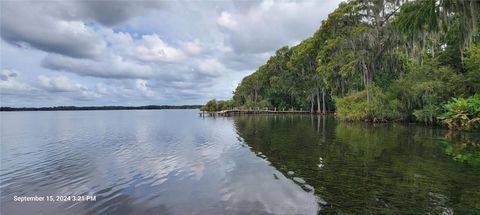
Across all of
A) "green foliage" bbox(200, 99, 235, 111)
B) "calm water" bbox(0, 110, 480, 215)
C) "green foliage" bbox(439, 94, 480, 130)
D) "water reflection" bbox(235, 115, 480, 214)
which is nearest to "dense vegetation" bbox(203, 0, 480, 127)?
"green foliage" bbox(439, 94, 480, 130)

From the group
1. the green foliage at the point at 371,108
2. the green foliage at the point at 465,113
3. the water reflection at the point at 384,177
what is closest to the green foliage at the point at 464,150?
the water reflection at the point at 384,177

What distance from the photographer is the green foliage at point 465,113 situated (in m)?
20.6

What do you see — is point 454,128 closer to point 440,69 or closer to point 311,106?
point 440,69

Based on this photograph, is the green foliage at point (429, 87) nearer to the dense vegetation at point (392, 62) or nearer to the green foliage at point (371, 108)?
the dense vegetation at point (392, 62)

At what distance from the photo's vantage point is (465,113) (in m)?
21.1

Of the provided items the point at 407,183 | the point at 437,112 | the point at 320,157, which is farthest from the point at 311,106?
the point at 407,183

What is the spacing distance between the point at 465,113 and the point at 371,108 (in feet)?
33.3

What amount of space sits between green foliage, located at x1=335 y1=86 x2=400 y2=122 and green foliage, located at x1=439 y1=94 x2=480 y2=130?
7065 millimetres

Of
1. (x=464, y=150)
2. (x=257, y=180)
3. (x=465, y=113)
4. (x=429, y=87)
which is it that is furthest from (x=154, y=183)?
(x=429, y=87)

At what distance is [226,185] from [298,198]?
7.60ft

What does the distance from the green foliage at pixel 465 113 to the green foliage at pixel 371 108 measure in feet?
23.2

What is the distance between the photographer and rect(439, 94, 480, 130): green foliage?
20641mm

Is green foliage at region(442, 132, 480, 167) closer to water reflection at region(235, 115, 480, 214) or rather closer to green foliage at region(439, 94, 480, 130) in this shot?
water reflection at region(235, 115, 480, 214)

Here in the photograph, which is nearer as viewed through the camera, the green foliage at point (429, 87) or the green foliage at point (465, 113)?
the green foliage at point (465, 113)
